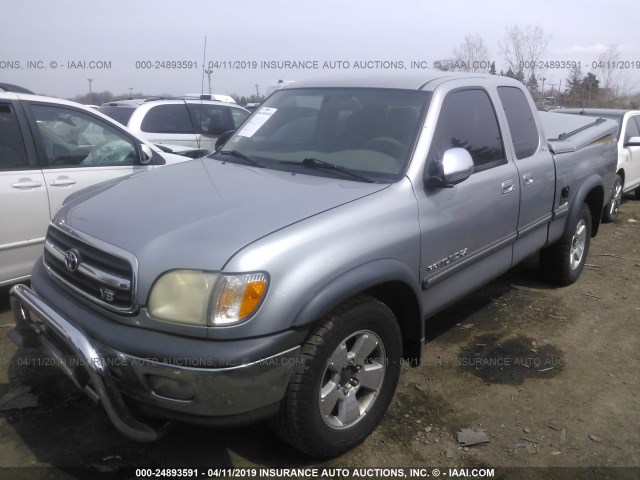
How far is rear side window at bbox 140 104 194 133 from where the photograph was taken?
801 centimetres

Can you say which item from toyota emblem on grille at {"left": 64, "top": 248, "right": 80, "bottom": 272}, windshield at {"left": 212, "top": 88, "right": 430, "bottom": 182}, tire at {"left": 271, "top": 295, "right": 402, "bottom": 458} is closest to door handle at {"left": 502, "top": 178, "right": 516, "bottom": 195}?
windshield at {"left": 212, "top": 88, "right": 430, "bottom": 182}

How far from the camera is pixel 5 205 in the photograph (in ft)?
13.2

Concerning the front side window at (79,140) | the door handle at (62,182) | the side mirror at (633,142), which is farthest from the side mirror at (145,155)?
the side mirror at (633,142)

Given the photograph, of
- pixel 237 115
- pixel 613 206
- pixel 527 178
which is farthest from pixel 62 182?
pixel 613 206

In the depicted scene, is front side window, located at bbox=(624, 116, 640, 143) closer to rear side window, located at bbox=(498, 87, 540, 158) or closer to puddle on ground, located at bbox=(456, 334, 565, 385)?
rear side window, located at bbox=(498, 87, 540, 158)

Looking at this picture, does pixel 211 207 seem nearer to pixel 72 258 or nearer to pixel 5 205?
pixel 72 258

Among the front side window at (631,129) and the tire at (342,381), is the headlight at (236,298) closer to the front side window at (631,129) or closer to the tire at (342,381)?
the tire at (342,381)

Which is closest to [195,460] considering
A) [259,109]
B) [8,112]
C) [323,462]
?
[323,462]

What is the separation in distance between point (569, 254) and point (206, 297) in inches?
155

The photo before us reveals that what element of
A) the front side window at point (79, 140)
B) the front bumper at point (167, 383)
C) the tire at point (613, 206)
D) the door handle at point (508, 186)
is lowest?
the tire at point (613, 206)

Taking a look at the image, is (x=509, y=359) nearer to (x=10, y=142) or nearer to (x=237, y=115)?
(x=10, y=142)

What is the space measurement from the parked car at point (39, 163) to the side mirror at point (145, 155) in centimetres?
15

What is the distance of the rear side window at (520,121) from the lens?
4121 millimetres

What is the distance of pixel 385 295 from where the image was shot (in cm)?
294
